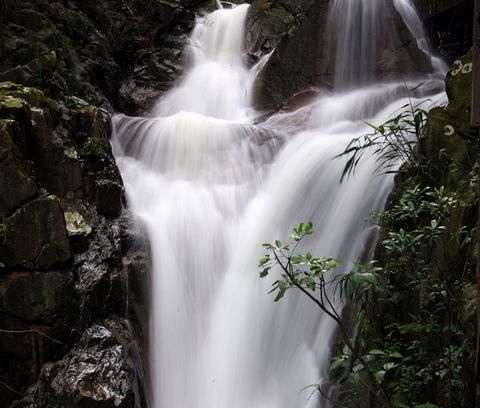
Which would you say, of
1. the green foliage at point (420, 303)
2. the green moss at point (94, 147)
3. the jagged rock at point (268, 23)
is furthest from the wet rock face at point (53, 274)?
the jagged rock at point (268, 23)

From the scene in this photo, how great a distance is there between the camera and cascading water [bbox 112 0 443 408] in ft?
16.2

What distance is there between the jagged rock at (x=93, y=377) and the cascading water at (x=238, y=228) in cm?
67

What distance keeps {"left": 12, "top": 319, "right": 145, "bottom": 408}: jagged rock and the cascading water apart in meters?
0.67

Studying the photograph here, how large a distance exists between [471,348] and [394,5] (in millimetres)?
9427

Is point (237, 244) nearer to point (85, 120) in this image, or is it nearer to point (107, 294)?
point (107, 294)

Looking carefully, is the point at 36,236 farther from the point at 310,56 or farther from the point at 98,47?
the point at 310,56

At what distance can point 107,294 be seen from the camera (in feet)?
16.4

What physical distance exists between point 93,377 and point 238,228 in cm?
285

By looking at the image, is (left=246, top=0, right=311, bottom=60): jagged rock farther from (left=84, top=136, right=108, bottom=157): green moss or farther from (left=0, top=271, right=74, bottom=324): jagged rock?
(left=0, top=271, right=74, bottom=324): jagged rock

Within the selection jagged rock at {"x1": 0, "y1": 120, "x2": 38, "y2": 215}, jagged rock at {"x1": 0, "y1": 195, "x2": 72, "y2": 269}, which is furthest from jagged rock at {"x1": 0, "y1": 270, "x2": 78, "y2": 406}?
jagged rock at {"x1": 0, "y1": 120, "x2": 38, "y2": 215}

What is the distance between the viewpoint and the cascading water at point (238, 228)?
495cm

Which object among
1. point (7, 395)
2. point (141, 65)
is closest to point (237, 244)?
point (7, 395)

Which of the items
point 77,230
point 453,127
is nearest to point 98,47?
point 77,230

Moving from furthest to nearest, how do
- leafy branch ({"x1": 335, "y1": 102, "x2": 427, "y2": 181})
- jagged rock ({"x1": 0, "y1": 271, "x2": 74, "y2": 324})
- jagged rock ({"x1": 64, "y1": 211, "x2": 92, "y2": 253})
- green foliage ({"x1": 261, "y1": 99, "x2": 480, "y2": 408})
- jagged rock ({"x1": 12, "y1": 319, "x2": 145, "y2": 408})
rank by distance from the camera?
jagged rock ({"x1": 64, "y1": 211, "x2": 92, "y2": 253}) < jagged rock ({"x1": 0, "y1": 271, "x2": 74, "y2": 324}) < jagged rock ({"x1": 12, "y1": 319, "x2": 145, "y2": 408}) < leafy branch ({"x1": 335, "y1": 102, "x2": 427, "y2": 181}) < green foliage ({"x1": 261, "y1": 99, "x2": 480, "y2": 408})
